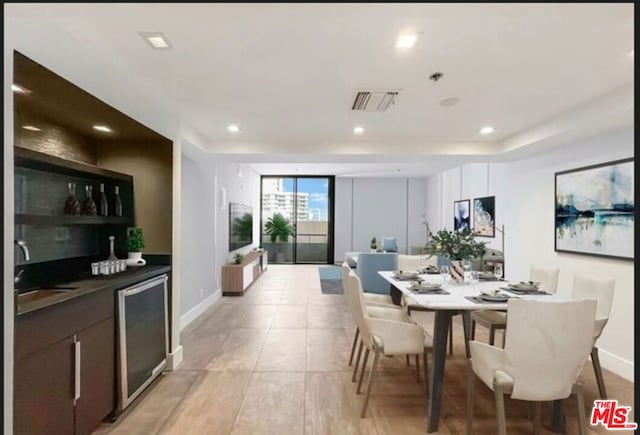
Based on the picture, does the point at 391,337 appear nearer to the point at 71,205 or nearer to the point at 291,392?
the point at 291,392

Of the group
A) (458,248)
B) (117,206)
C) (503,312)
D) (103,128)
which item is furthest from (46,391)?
(503,312)

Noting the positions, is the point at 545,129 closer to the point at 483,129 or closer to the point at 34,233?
the point at 483,129

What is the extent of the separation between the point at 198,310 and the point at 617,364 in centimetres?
508

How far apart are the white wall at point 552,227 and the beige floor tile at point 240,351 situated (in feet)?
12.0

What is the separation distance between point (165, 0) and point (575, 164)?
446 cm

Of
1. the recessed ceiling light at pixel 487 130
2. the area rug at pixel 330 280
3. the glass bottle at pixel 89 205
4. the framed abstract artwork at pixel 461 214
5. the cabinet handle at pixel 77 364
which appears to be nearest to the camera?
the cabinet handle at pixel 77 364

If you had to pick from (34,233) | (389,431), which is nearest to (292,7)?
(34,233)

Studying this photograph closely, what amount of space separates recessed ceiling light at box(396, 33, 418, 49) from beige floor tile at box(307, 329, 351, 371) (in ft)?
9.31

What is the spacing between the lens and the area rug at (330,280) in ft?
23.5

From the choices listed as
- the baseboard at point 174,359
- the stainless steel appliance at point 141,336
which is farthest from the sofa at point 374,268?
the stainless steel appliance at point 141,336

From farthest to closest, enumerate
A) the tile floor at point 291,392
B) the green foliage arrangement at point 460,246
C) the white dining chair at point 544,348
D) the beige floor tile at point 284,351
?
the beige floor tile at point 284,351 → the green foliage arrangement at point 460,246 → the tile floor at point 291,392 → the white dining chair at point 544,348

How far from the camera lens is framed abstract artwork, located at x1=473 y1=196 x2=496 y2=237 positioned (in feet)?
21.5

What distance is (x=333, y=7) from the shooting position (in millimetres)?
1648

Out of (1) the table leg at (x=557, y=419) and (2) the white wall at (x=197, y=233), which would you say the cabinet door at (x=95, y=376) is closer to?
(2) the white wall at (x=197, y=233)
